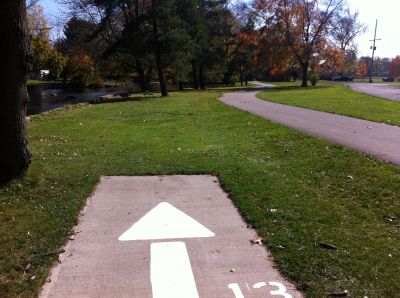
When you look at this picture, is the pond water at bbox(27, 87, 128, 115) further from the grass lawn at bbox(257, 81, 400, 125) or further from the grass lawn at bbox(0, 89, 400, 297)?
the grass lawn at bbox(0, 89, 400, 297)

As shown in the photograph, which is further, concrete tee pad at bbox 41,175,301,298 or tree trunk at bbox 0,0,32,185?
tree trunk at bbox 0,0,32,185

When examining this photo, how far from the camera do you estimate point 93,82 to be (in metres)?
73.8

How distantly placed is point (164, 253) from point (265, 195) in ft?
7.82

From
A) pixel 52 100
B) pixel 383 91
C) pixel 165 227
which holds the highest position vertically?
pixel 165 227

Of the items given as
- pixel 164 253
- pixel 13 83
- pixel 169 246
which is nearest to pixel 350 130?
pixel 13 83

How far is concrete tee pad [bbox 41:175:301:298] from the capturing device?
4023 millimetres

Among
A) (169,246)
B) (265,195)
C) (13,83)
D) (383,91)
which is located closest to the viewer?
(169,246)

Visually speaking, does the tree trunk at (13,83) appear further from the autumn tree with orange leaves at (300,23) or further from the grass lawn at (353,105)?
the autumn tree with orange leaves at (300,23)

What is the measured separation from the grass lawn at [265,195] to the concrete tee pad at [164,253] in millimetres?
207

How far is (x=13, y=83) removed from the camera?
704cm

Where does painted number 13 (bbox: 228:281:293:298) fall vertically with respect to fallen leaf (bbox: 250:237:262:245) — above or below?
above

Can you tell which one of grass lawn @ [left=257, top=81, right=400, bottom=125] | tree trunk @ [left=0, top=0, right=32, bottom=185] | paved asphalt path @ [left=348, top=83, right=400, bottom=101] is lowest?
paved asphalt path @ [left=348, top=83, right=400, bottom=101]

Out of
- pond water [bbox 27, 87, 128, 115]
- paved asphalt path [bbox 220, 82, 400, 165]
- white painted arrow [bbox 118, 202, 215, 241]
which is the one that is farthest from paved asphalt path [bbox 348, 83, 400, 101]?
white painted arrow [bbox 118, 202, 215, 241]

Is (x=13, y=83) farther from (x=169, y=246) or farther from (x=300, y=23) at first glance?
(x=300, y=23)
